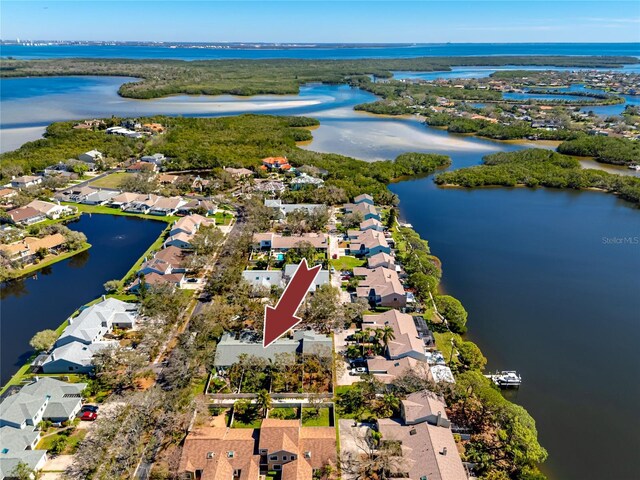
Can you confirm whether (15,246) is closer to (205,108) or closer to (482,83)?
(205,108)

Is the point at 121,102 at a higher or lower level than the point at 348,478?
higher

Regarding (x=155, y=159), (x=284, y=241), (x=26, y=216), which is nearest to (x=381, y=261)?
(x=284, y=241)

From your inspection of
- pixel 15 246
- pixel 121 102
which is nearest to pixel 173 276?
pixel 15 246

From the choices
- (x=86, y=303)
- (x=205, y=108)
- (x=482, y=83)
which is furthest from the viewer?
(x=482, y=83)

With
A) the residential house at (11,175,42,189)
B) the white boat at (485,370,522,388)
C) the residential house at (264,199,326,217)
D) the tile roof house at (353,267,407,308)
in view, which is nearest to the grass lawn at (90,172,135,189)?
the residential house at (11,175,42,189)

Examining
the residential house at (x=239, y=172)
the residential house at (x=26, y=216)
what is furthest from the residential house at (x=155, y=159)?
the residential house at (x=26, y=216)

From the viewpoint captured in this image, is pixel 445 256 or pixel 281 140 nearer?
pixel 445 256

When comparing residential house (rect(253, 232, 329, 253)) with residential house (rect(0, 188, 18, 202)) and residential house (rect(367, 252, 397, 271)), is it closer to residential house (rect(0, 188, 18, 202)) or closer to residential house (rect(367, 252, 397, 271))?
residential house (rect(367, 252, 397, 271))

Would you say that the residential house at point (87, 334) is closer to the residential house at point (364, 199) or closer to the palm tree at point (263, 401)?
the palm tree at point (263, 401)
